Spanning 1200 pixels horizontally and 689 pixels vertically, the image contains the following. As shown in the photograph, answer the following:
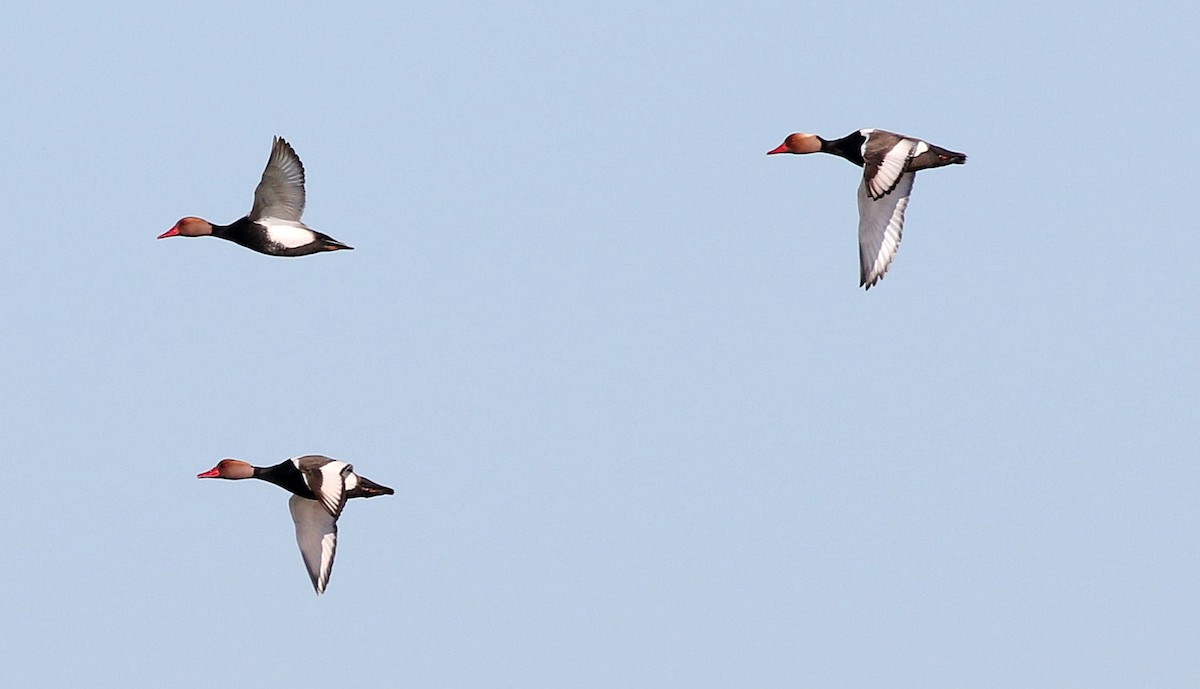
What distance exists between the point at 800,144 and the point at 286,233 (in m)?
6.74

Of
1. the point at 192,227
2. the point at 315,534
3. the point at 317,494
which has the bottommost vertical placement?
the point at 315,534

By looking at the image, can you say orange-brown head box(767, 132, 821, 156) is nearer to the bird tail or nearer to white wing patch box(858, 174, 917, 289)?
white wing patch box(858, 174, 917, 289)

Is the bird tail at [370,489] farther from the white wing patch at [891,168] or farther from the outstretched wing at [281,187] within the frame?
the white wing patch at [891,168]

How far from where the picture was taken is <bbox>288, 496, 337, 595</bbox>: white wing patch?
24.8 meters

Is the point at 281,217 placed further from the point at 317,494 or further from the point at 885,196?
the point at 885,196

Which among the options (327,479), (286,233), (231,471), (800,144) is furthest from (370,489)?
(800,144)

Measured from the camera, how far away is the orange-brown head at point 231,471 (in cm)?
2567

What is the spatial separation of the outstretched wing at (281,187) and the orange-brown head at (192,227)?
96 cm

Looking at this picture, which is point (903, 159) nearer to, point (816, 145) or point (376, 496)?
point (816, 145)

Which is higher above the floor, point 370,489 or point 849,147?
point 849,147

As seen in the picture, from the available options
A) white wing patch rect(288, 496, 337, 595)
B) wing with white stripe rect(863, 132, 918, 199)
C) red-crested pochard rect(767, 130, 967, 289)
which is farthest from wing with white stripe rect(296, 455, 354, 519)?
wing with white stripe rect(863, 132, 918, 199)

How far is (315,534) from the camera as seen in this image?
25.0 meters

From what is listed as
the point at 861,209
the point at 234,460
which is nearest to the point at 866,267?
the point at 861,209

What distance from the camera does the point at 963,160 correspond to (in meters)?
25.0
